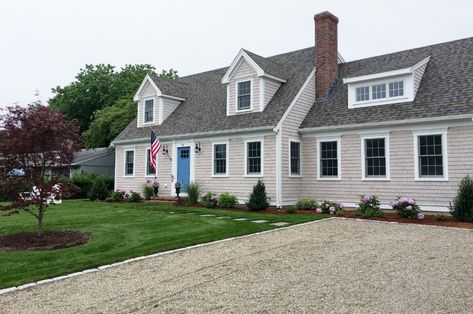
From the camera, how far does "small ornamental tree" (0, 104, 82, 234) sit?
8.77m

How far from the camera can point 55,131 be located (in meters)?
9.02

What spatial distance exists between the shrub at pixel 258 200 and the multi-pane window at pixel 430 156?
5827 millimetres

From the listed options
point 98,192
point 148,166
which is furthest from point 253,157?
point 98,192

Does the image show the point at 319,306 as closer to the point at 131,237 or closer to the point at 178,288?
the point at 178,288

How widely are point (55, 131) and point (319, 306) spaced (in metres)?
7.10

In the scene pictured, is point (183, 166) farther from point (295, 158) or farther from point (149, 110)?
point (295, 158)

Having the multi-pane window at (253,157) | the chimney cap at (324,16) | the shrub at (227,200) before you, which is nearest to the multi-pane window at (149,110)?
the multi-pane window at (253,157)

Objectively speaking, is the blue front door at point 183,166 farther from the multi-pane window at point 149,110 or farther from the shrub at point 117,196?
the multi-pane window at point 149,110

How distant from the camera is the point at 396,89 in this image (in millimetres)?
15750

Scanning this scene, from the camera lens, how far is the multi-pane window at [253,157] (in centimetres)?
1720

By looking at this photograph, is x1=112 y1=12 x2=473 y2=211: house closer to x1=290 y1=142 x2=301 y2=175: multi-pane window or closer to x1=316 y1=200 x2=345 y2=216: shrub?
x1=290 y1=142 x2=301 y2=175: multi-pane window

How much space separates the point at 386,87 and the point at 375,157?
9.70ft

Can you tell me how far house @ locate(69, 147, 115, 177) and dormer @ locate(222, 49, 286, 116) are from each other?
1487cm

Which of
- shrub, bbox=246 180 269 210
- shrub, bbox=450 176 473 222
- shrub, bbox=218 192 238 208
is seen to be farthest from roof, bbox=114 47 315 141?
shrub, bbox=450 176 473 222
